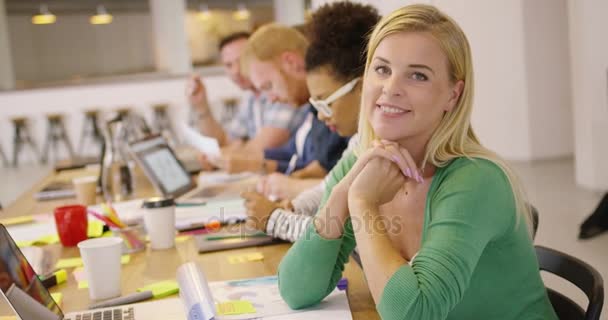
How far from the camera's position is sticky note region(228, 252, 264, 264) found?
1841 mm

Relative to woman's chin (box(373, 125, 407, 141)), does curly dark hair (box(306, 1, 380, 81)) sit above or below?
above

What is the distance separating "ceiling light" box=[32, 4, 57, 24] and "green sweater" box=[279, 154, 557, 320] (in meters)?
14.6

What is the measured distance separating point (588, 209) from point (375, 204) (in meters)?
4.20

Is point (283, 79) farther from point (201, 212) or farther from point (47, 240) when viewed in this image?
point (47, 240)

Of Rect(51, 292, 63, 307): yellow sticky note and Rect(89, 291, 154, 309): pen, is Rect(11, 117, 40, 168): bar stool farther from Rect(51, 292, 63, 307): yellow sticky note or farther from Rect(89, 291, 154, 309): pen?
Rect(89, 291, 154, 309): pen

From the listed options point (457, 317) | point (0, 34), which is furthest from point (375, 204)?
point (0, 34)

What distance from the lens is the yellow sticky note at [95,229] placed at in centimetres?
221

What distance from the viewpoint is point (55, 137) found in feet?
37.4

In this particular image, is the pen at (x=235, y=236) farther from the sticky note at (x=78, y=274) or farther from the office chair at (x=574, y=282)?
the office chair at (x=574, y=282)

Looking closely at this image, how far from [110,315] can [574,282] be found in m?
0.97

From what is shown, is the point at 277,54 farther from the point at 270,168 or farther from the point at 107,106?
the point at 107,106

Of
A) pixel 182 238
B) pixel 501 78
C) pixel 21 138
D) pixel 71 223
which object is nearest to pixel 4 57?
pixel 21 138

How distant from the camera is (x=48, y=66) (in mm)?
15328

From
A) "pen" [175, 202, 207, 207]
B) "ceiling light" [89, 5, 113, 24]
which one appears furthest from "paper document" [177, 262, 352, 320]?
"ceiling light" [89, 5, 113, 24]
